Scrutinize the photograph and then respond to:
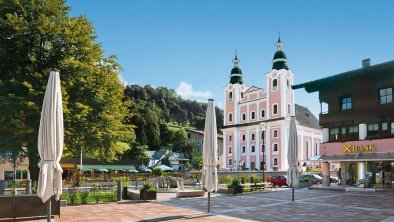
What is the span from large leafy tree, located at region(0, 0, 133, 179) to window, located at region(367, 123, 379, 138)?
2108 cm

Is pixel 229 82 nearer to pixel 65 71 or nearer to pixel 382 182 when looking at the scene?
pixel 382 182

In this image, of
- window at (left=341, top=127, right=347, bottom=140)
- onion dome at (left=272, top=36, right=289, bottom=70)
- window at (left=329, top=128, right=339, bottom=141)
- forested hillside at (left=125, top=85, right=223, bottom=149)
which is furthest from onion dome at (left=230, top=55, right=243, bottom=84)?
window at (left=341, top=127, right=347, bottom=140)

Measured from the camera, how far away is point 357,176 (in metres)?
33.1

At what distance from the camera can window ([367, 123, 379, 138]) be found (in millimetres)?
31436

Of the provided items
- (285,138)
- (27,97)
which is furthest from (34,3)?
(285,138)

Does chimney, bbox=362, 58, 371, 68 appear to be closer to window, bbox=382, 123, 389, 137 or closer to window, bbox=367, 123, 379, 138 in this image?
window, bbox=367, 123, 379, 138

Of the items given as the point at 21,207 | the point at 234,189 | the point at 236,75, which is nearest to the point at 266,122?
the point at 236,75

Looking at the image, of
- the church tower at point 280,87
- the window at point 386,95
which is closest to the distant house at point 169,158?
the church tower at point 280,87

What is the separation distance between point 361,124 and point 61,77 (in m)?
25.2

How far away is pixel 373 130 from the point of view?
104 ft

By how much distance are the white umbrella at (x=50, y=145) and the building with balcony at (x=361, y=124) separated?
27.4 meters

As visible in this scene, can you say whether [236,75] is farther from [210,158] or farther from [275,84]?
[210,158]

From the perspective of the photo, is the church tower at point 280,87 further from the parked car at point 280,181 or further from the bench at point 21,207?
the bench at point 21,207

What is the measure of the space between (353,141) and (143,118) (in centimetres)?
6987
